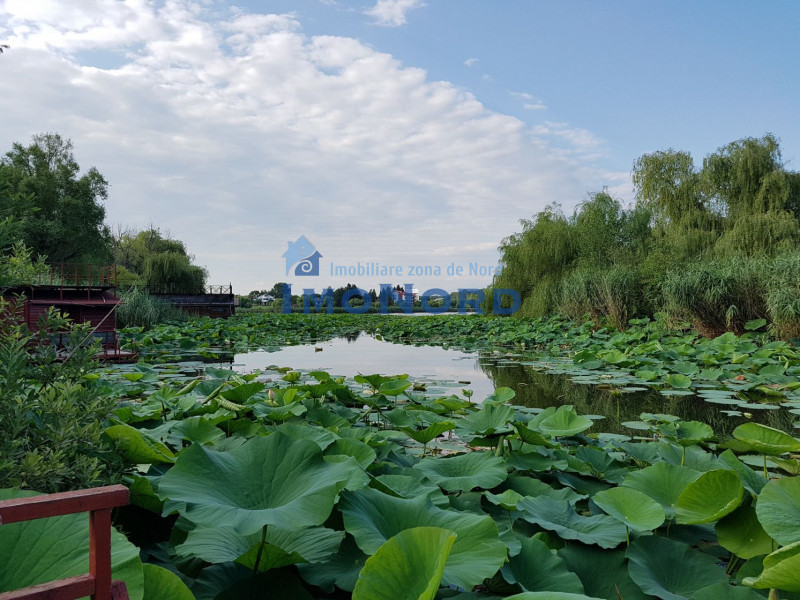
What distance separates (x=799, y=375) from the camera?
5.10 meters

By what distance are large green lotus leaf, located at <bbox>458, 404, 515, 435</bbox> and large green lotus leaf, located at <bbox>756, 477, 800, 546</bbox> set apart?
939 mm

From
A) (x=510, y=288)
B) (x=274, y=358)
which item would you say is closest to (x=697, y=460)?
(x=274, y=358)

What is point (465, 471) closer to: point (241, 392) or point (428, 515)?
point (428, 515)

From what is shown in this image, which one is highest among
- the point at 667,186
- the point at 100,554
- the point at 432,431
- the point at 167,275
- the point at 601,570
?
the point at 667,186

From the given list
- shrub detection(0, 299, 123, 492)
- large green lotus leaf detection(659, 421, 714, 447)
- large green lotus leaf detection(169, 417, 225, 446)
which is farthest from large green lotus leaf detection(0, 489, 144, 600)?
large green lotus leaf detection(659, 421, 714, 447)

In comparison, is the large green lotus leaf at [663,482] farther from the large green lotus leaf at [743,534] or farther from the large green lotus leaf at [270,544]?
the large green lotus leaf at [270,544]

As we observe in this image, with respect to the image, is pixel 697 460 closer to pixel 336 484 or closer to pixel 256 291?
pixel 336 484

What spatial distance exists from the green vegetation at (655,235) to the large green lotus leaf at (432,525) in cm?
976

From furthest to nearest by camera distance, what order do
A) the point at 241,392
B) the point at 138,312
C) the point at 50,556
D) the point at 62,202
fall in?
1. the point at 62,202
2. the point at 138,312
3. the point at 241,392
4. the point at 50,556

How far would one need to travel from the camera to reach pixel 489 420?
2098mm

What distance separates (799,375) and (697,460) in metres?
4.31

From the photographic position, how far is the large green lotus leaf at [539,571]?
1.02 m

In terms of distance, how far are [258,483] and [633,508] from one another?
3.08 feet

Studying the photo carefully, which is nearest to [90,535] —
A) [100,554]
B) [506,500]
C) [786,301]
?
[100,554]
